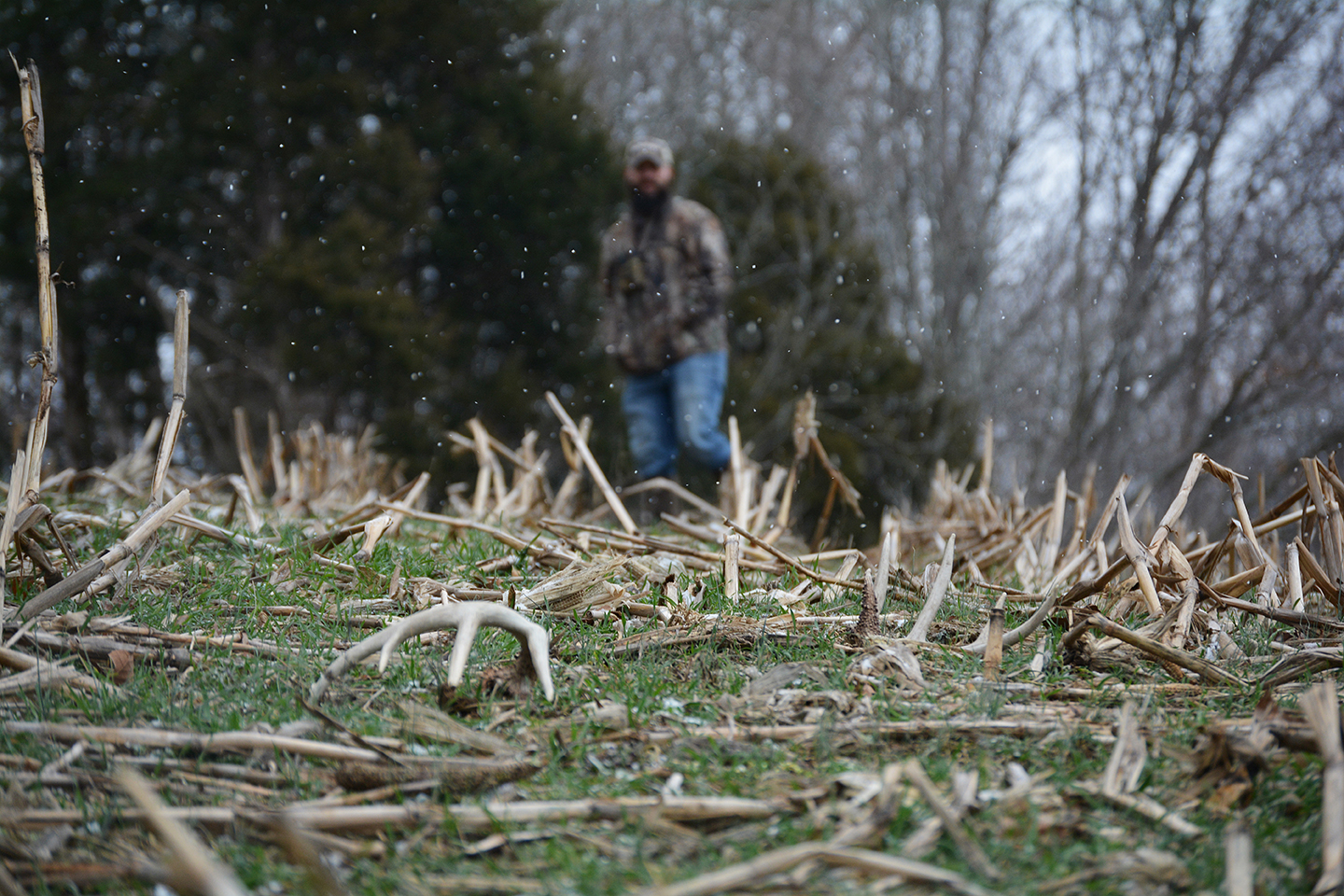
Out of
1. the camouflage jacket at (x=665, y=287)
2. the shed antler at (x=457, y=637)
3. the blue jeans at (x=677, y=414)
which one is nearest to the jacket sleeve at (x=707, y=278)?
the camouflage jacket at (x=665, y=287)

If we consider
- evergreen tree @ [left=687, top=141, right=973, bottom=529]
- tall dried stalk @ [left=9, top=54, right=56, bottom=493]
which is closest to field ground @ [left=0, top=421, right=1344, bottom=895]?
tall dried stalk @ [left=9, top=54, right=56, bottom=493]

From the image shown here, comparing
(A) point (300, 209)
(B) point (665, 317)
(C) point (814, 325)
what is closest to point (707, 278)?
(B) point (665, 317)

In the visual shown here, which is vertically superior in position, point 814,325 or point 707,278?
point 707,278

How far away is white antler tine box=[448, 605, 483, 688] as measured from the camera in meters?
1.66

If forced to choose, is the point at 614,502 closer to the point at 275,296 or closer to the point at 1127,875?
the point at 1127,875

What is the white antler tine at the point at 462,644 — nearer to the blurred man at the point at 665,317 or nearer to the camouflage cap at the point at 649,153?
the blurred man at the point at 665,317

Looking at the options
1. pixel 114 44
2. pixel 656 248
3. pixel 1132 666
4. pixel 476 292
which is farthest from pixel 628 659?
pixel 114 44

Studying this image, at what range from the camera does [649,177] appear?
639 centimetres

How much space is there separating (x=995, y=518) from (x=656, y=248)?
3.09 metres

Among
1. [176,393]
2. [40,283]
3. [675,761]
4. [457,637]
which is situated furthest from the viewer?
[176,393]

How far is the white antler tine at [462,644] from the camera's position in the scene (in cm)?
166

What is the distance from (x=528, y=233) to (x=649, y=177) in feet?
13.4

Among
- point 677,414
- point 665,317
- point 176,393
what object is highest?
point 176,393

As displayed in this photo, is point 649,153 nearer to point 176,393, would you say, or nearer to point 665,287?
point 665,287
